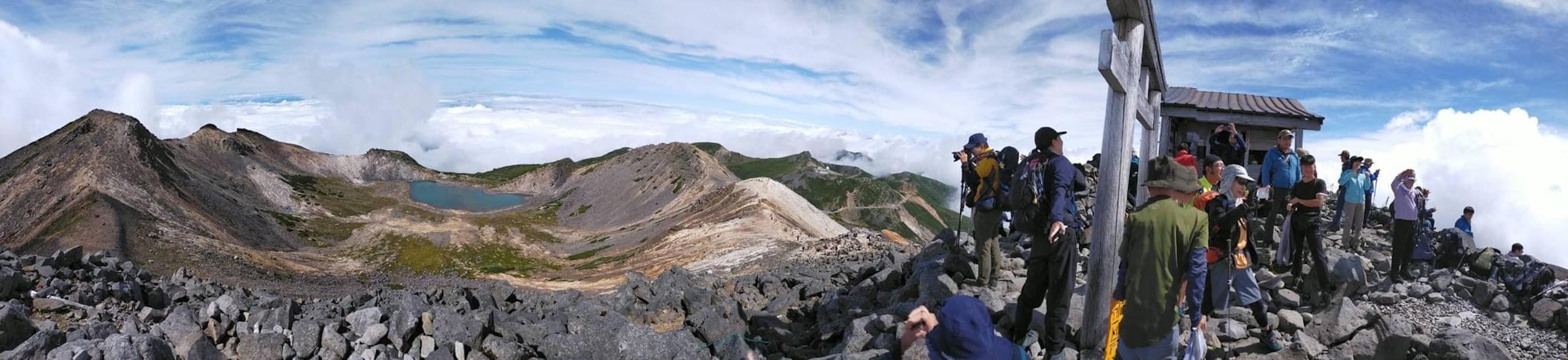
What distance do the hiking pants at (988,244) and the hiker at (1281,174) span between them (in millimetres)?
4579

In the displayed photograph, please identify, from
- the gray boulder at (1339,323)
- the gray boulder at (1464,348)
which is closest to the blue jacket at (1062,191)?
the gray boulder at (1339,323)

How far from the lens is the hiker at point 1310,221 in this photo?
870cm

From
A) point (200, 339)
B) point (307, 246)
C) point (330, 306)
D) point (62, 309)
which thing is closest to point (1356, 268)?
point (200, 339)

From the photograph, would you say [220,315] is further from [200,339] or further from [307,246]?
[307,246]

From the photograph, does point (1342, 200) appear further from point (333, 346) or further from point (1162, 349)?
point (333, 346)

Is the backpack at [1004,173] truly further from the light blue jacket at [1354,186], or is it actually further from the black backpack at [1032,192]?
the light blue jacket at [1354,186]

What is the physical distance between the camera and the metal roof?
638 inches

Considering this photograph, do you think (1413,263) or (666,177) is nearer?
(1413,263)

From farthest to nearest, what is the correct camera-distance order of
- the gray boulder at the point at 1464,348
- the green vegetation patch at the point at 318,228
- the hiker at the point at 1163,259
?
the green vegetation patch at the point at 318,228 → the gray boulder at the point at 1464,348 → the hiker at the point at 1163,259

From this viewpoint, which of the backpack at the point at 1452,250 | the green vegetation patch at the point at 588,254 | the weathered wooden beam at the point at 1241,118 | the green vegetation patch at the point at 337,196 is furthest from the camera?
the green vegetation patch at the point at 337,196

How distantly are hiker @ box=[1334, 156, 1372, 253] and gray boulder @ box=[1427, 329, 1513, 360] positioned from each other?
6.74 meters

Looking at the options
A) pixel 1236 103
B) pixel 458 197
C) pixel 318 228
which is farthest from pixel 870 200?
pixel 1236 103

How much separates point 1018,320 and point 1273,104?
47.3 feet

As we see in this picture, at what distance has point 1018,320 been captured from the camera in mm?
7488
